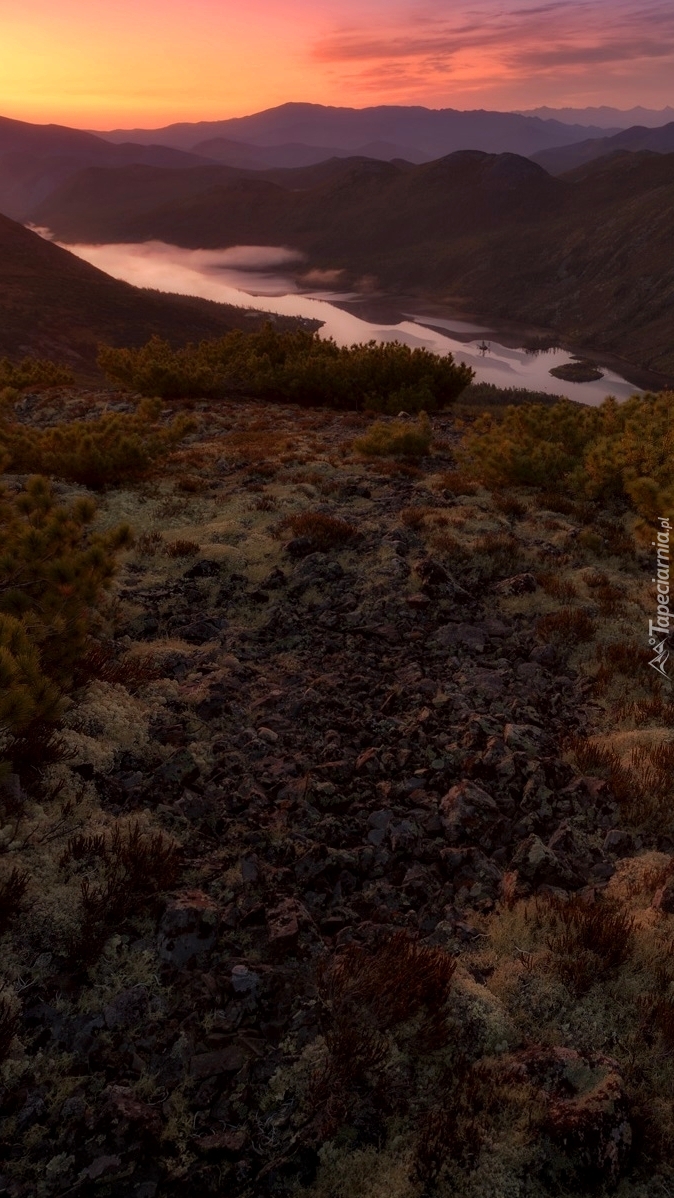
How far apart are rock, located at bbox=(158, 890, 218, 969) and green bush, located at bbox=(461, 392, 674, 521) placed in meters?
10.4

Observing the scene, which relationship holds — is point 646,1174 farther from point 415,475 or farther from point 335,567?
point 415,475

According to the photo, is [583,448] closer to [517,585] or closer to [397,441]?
[397,441]

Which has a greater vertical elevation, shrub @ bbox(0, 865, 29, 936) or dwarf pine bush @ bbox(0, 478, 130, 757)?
dwarf pine bush @ bbox(0, 478, 130, 757)

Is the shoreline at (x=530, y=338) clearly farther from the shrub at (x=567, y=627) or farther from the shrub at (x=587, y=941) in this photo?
the shrub at (x=587, y=941)

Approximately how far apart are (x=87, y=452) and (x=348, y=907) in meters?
13.7

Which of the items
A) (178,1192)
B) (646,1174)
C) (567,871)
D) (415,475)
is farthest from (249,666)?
(415,475)

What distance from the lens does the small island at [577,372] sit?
124 metres

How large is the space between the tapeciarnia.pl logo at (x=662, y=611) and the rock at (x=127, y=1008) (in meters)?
7.23

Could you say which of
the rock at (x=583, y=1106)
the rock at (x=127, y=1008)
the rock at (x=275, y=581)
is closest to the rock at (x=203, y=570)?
the rock at (x=275, y=581)

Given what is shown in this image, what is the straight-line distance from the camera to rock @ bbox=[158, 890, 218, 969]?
4609mm

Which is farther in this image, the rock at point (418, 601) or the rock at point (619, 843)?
the rock at point (418, 601)

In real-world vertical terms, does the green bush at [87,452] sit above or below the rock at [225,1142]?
above

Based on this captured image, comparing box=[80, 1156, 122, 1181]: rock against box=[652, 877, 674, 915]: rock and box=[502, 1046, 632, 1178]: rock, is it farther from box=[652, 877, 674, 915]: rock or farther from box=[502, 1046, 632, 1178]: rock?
box=[652, 877, 674, 915]: rock

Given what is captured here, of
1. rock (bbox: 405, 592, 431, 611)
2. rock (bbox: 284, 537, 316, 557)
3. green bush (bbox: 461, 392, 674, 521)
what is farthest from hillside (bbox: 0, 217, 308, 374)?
rock (bbox: 405, 592, 431, 611)
